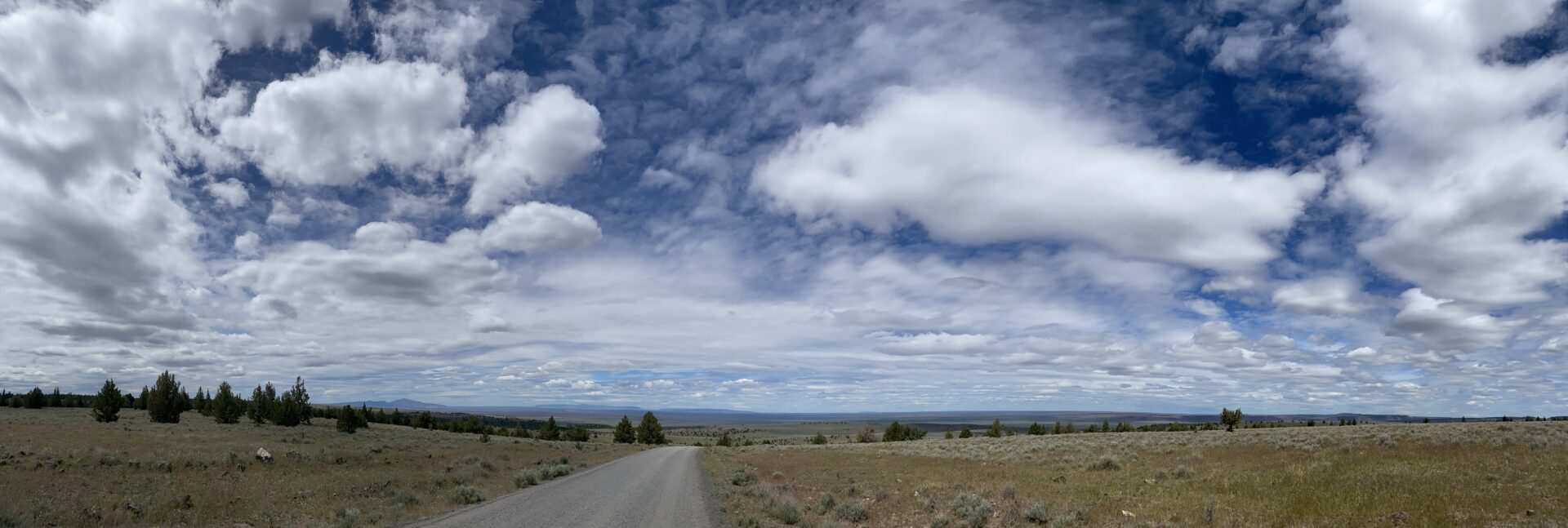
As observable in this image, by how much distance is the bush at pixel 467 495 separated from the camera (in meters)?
20.9

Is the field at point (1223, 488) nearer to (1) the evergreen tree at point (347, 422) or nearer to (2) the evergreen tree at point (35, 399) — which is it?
(1) the evergreen tree at point (347, 422)

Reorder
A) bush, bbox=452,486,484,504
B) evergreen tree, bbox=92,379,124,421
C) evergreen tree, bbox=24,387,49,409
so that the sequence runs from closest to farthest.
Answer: bush, bbox=452,486,484,504 → evergreen tree, bbox=92,379,124,421 → evergreen tree, bbox=24,387,49,409

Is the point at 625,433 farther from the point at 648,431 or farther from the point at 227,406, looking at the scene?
the point at 227,406

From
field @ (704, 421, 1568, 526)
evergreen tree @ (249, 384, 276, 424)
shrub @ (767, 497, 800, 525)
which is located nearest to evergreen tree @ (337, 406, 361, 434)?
evergreen tree @ (249, 384, 276, 424)

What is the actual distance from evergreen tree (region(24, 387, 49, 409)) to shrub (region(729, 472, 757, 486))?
124 meters

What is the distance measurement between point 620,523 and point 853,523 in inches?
237

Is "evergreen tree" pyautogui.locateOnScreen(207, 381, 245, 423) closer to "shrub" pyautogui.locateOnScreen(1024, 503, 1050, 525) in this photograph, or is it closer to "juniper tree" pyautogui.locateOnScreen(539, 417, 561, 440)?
"juniper tree" pyautogui.locateOnScreen(539, 417, 561, 440)

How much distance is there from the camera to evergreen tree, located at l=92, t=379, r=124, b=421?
69812 mm

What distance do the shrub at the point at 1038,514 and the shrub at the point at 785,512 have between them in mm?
5597

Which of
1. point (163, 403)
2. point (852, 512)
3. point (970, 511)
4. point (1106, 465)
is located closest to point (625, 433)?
point (163, 403)

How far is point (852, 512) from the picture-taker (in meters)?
18.5

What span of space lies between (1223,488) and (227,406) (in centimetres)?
9853

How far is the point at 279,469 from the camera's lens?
27312 mm

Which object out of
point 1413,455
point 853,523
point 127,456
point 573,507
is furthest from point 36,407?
point 1413,455
